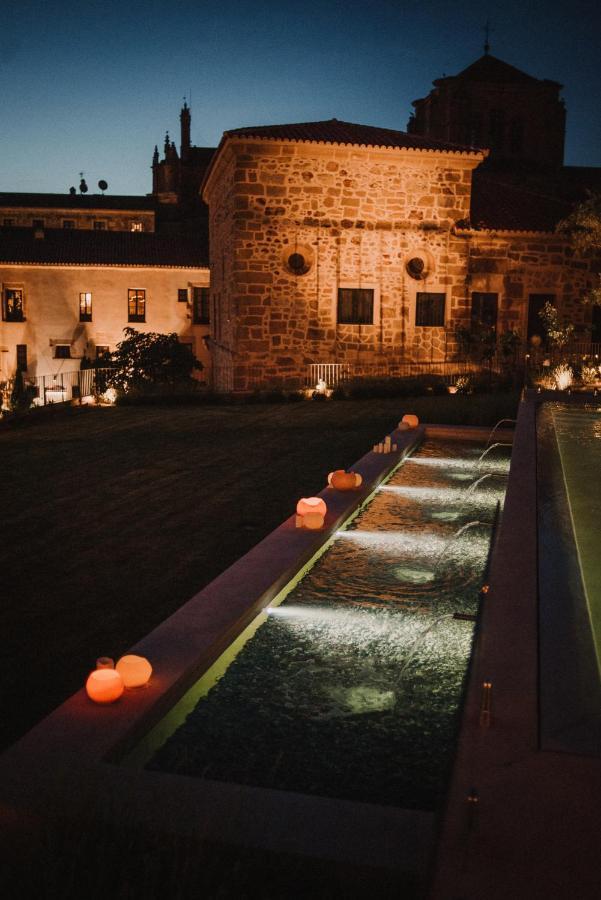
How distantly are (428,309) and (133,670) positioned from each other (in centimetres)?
1871

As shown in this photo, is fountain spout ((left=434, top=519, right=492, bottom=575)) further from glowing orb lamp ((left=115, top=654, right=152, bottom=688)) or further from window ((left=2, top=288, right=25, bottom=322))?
window ((left=2, top=288, right=25, bottom=322))

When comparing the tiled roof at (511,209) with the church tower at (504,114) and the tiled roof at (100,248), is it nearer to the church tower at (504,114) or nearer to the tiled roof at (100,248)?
the church tower at (504,114)

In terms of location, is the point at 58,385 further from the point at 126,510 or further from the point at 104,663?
the point at 104,663

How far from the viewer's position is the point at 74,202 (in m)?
54.2

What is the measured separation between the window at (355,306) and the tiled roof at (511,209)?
358 centimetres

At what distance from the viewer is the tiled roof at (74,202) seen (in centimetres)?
5320

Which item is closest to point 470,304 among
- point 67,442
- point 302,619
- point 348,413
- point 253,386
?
point 253,386

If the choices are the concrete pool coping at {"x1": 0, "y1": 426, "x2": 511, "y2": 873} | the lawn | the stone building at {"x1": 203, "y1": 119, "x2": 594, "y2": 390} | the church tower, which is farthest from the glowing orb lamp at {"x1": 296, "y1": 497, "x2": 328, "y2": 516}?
the church tower

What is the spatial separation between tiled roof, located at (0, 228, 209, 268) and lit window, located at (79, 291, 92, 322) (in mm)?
1394

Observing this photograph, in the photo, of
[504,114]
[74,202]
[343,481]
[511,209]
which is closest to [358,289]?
[511,209]

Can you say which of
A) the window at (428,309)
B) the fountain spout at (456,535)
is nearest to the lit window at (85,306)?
the window at (428,309)

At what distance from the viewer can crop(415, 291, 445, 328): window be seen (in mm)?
20844

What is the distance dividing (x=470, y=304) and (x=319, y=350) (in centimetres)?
452

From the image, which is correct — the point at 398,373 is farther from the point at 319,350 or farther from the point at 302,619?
the point at 302,619
